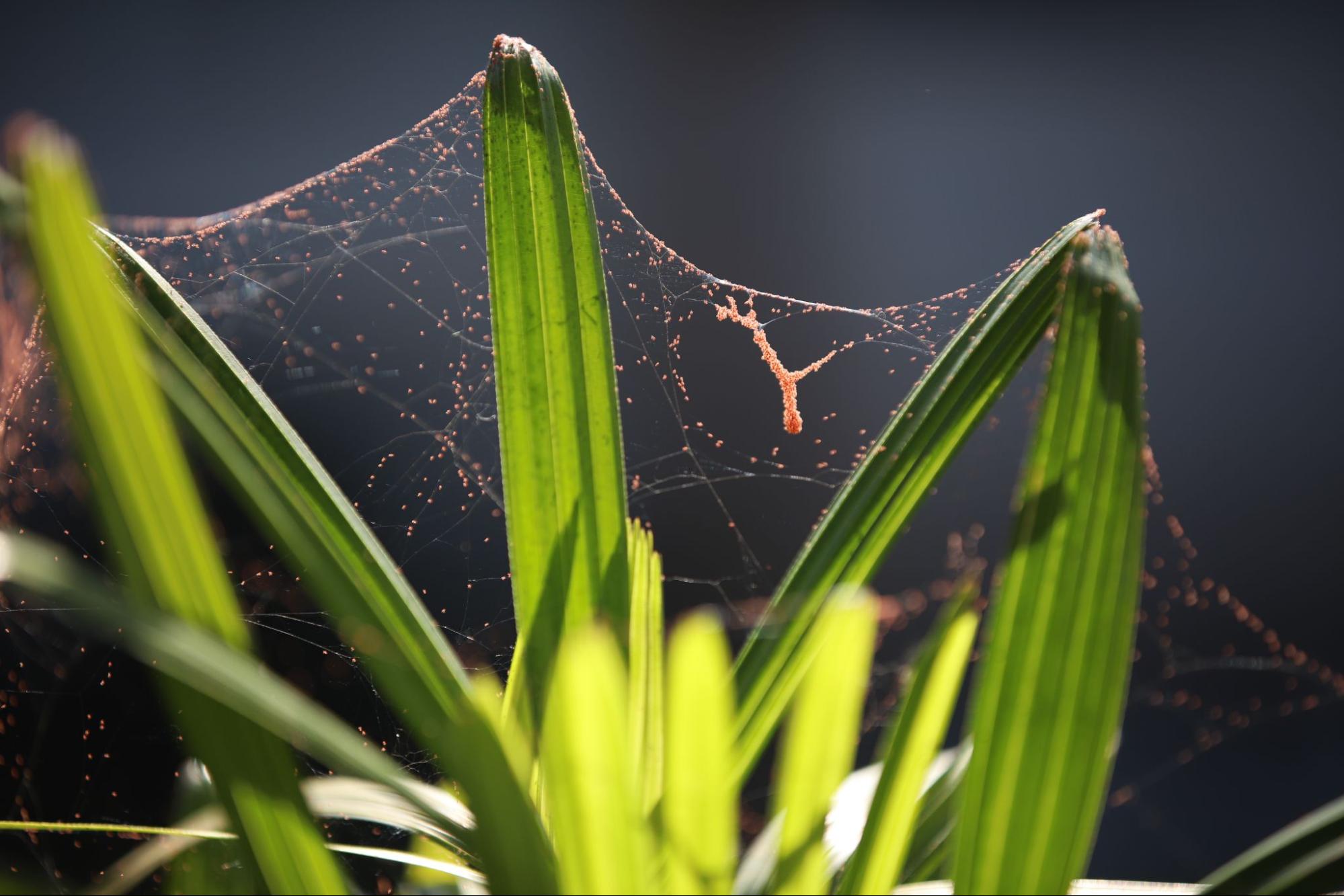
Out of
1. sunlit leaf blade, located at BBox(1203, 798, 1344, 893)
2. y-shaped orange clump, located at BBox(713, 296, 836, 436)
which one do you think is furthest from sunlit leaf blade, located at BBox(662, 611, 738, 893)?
y-shaped orange clump, located at BBox(713, 296, 836, 436)

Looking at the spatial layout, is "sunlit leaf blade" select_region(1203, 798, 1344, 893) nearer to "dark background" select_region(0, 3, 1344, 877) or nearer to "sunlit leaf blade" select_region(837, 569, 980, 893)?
"sunlit leaf blade" select_region(837, 569, 980, 893)

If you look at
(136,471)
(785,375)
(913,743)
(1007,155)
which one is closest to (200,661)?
(136,471)

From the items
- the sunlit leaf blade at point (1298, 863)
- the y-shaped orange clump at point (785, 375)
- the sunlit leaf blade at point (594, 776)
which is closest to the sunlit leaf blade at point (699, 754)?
the sunlit leaf blade at point (594, 776)

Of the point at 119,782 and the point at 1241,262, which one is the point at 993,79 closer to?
the point at 1241,262

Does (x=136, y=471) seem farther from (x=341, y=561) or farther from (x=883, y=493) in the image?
(x=883, y=493)

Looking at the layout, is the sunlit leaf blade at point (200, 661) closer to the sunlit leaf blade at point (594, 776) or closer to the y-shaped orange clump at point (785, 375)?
the sunlit leaf blade at point (594, 776)

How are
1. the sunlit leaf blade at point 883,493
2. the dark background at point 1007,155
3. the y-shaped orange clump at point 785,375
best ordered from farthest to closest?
the dark background at point 1007,155 < the y-shaped orange clump at point 785,375 < the sunlit leaf blade at point 883,493
